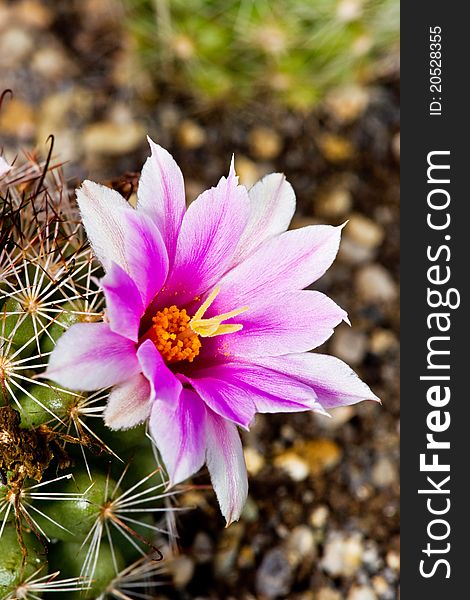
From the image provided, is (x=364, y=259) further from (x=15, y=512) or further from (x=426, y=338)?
(x=15, y=512)

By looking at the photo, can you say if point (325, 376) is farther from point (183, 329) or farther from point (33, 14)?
point (33, 14)

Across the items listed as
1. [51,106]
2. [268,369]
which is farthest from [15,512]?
[51,106]

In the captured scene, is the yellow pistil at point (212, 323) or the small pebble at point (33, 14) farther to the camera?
the small pebble at point (33, 14)

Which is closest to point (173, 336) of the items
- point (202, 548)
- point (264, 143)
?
point (202, 548)

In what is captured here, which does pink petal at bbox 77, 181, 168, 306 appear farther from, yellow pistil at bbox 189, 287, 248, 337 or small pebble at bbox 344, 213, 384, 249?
small pebble at bbox 344, 213, 384, 249

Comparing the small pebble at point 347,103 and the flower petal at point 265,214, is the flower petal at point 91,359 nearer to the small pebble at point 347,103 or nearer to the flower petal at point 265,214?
the flower petal at point 265,214

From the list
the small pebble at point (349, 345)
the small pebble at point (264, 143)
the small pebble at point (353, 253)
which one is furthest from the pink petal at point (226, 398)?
the small pebble at point (264, 143)
